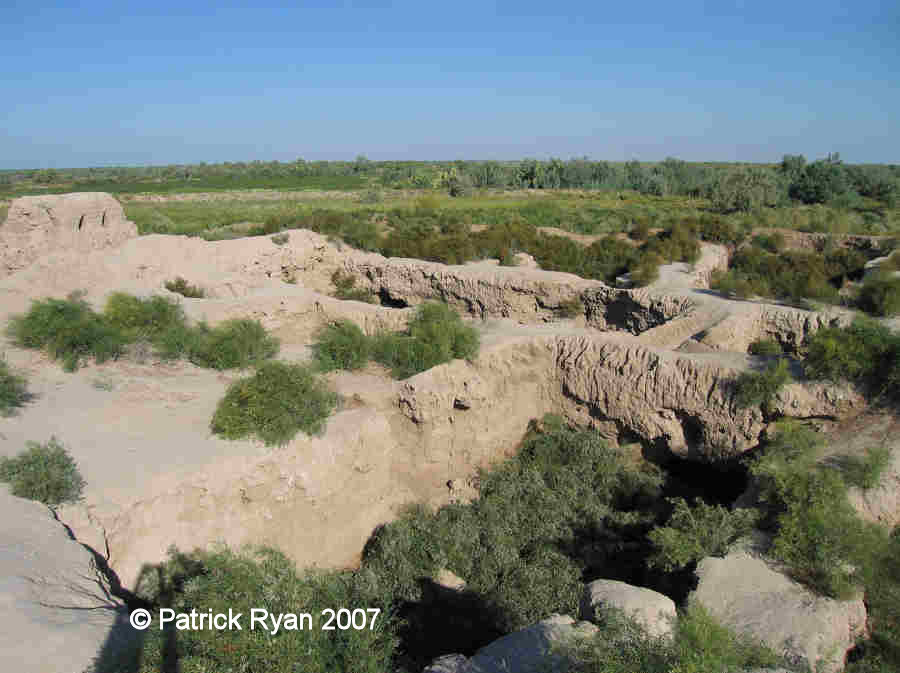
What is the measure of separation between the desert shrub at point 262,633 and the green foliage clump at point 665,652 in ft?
5.83

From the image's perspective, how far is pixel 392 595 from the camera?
280 inches

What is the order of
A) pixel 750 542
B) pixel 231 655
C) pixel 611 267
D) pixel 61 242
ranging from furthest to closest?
1. pixel 611 267
2. pixel 61 242
3. pixel 750 542
4. pixel 231 655

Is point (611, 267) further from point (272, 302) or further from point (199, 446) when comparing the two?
point (199, 446)

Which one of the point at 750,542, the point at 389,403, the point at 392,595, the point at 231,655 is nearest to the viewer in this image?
the point at 231,655

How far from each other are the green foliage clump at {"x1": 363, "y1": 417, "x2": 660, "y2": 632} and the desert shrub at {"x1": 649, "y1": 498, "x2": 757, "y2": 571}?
3.92ft

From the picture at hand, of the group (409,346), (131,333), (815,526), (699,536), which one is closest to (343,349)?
(409,346)

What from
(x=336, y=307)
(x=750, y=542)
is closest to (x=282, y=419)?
(x=336, y=307)

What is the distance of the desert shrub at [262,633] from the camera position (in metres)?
4.04

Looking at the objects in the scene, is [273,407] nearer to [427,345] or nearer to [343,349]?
[343,349]

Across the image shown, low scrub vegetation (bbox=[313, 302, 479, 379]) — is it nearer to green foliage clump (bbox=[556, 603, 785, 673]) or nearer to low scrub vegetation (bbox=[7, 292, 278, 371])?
low scrub vegetation (bbox=[7, 292, 278, 371])

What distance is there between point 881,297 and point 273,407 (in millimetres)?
12355

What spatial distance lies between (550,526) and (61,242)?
13972mm

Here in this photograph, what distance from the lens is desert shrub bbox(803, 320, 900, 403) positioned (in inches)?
317

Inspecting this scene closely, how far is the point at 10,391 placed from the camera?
7734 mm
